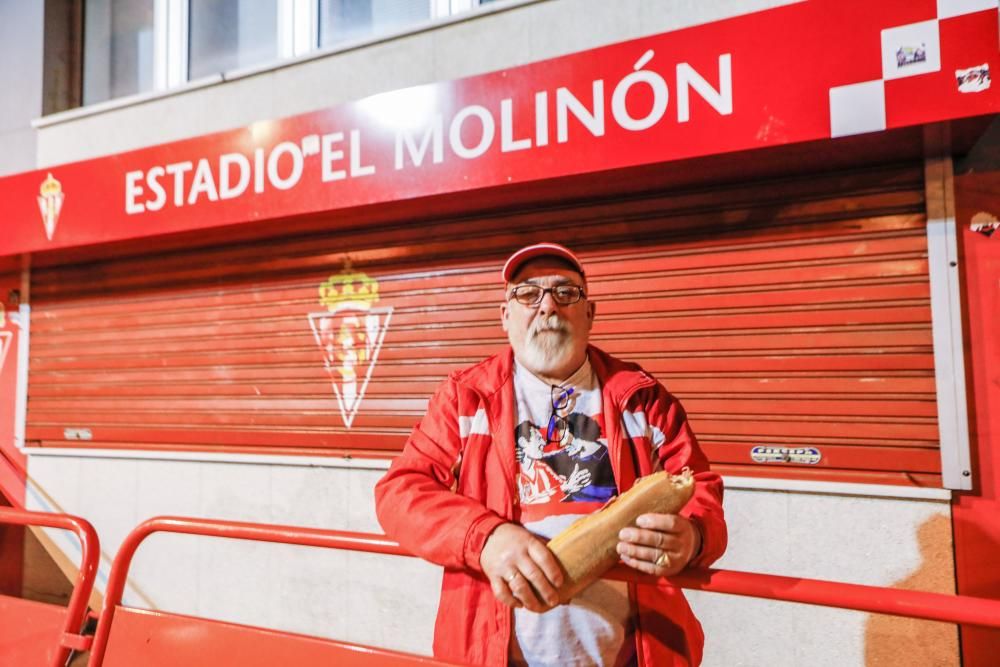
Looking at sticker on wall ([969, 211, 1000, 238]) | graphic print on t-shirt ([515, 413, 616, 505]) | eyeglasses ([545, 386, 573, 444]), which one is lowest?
graphic print on t-shirt ([515, 413, 616, 505])

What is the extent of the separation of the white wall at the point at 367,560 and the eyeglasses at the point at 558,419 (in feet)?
7.24

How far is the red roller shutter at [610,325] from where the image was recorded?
3547 mm

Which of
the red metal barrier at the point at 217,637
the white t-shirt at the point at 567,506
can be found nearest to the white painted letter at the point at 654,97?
the white t-shirt at the point at 567,506

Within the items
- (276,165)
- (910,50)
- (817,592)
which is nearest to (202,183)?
(276,165)

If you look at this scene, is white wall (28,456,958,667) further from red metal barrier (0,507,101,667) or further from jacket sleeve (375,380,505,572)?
jacket sleeve (375,380,505,572)

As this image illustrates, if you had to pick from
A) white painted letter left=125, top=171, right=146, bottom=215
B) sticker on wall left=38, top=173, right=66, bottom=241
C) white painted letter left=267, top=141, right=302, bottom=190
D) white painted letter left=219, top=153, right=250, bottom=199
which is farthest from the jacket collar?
sticker on wall left=38, top=173, right=66, bottom=241

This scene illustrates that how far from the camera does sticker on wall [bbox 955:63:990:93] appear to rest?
2814 millimetres

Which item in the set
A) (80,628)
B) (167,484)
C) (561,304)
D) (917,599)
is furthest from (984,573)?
(167,484)

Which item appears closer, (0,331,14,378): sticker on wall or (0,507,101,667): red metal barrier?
(0,507,101,667): red metal barrier

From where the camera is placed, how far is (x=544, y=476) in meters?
1.95

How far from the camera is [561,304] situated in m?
2.12

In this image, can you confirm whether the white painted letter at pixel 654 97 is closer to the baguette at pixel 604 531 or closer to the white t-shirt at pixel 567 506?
the white t-shirt at pixel 567 506

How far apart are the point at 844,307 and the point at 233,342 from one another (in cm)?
473

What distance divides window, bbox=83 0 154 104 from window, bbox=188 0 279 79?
0.56m
